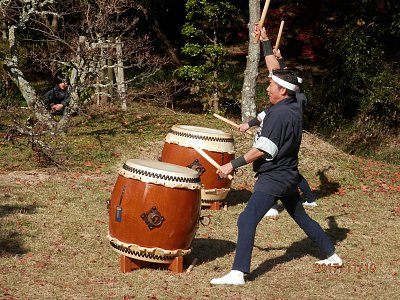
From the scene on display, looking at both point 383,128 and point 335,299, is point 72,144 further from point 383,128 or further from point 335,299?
point 383,128

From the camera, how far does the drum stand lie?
5969mm

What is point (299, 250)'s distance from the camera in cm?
710

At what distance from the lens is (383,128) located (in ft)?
53.4

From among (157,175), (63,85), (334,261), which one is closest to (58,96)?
(63,85)

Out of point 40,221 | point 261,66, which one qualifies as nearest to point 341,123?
point 261,66

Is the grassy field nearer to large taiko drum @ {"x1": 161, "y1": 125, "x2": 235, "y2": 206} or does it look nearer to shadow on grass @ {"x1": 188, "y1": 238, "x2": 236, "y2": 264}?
shadow on grass @ {"x1": 188, "y1": 238, "x2": 236, "y2": 264}

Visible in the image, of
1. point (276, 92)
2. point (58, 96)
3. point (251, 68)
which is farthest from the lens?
point (58, 96)

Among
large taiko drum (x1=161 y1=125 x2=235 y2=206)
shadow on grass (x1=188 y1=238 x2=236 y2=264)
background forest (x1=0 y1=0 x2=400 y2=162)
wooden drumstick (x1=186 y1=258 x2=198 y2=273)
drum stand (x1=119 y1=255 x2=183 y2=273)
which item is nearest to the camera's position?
drum stand (x1=119 y1=255 x2=183 y2=273)

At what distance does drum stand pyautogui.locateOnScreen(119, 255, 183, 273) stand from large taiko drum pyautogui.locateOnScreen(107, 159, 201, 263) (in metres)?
0.08

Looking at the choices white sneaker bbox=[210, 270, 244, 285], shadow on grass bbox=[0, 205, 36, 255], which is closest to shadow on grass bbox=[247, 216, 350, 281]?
white sneaker bbox=[210, 270, 244, 285]

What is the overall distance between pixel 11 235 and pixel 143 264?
149 centimetres

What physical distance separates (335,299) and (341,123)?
11628 mm

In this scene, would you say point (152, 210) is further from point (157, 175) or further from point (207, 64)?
point (207, 64)

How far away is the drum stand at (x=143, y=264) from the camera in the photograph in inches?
235
